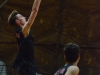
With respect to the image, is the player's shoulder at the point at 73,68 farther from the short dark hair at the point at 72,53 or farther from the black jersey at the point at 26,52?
the black jersey at the point at 26,52

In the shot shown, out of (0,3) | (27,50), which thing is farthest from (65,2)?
(27,50)

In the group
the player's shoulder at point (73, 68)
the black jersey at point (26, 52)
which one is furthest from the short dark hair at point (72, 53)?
the black jersey at point (26, 52)

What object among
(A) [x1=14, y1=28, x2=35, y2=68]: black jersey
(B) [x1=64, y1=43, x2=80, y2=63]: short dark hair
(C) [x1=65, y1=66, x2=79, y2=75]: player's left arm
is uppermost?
(B) [x1=64, y1=43, x2=80, y2=63]: short dark hair

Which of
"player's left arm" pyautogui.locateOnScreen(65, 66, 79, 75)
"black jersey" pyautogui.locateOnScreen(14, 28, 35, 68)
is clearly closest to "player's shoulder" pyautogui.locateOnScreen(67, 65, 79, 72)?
"player's left arm" pyautogui.locateOnScreen(65, 66, 79, 75)

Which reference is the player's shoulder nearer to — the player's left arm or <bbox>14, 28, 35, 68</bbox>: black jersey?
the player's left arm

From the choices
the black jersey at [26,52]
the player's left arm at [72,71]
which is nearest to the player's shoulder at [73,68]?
the player's left arm at [72,71]

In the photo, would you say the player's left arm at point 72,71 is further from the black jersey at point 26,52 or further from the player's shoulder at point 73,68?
the black jersey at point 26,52

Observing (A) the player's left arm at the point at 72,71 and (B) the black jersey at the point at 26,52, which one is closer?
(A) the player's left arm at the point at 72,71

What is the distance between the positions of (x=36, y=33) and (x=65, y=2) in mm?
850

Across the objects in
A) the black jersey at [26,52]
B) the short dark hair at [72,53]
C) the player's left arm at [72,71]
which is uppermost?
the short dark hair at [72,53]

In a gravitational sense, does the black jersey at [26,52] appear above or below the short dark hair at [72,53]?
below

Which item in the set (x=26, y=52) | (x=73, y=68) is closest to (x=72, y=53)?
(x=73, y=68)

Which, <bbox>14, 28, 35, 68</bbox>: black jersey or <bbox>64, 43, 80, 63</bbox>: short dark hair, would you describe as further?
<bbox>14, 28, 35, 68</bbox>: black jersey

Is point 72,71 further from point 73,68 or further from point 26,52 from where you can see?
point 26,52
